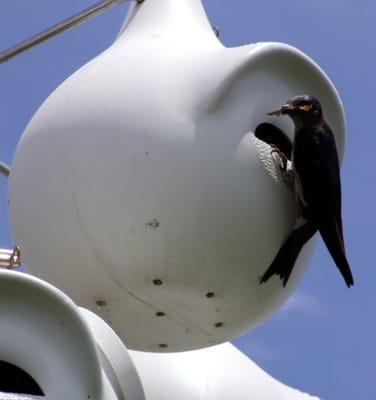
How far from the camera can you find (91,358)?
2.71m

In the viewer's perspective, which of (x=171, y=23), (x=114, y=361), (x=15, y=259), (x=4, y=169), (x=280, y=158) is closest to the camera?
(x=114, y=361)

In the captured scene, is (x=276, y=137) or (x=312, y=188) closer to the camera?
(x=312, y=188)

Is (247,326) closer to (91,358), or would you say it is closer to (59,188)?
(59,188)

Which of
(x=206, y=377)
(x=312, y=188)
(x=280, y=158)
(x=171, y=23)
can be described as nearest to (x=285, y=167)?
(x=280, y=158)

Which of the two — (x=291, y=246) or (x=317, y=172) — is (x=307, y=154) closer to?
(x=317, y=172)

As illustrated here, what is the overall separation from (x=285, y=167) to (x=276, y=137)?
119 mm

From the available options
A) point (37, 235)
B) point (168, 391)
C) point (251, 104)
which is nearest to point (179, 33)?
point (251, 104)

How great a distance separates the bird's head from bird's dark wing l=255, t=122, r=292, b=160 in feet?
0.29

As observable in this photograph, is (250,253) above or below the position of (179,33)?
below

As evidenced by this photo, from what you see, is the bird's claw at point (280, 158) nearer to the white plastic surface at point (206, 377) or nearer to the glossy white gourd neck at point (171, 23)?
the glossy white gourd neck at point (171, 23)

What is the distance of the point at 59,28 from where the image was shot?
12.8 feet

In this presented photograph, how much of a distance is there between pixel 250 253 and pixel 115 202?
29 cm

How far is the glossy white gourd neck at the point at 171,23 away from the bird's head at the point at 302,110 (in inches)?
10.7

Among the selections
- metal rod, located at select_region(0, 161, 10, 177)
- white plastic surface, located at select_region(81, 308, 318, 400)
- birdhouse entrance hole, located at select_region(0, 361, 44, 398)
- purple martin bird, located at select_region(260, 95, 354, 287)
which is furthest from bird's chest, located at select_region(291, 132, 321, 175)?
metal rod, located at select_region(0, 161, 10, 177)
